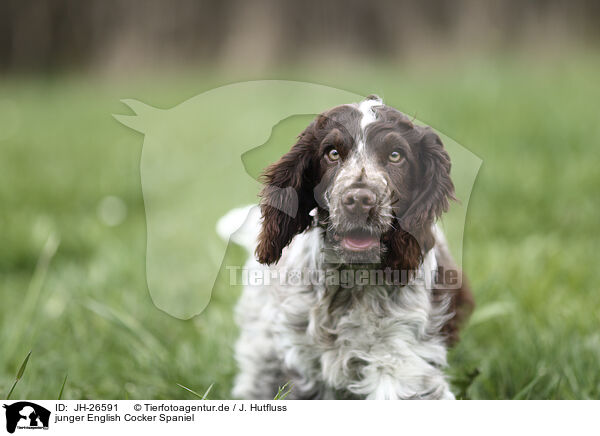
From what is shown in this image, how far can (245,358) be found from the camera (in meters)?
2.35

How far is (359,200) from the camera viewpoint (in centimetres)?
Result: 157

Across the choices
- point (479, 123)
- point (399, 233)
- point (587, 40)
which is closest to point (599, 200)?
point (479, 123)

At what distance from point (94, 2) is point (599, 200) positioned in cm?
502

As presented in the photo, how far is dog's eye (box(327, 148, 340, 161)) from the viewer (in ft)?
5.35

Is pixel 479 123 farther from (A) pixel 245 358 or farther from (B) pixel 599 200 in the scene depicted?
(A) pixel 245 358

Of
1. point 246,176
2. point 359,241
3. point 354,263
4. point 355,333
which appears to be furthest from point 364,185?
point 355,333

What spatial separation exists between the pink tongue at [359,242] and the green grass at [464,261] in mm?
339

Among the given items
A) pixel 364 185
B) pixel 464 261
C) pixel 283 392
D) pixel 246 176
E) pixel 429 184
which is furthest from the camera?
pixel 464 261
